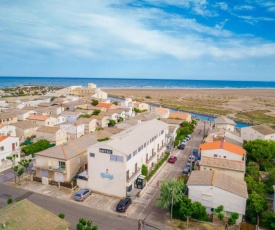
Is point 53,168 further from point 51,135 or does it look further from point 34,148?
point 51,135

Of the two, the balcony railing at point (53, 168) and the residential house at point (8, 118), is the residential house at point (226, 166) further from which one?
the residential house at point (8, 118)

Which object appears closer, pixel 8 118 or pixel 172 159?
pixel 172 159

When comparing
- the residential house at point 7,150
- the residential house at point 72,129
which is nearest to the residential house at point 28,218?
the residential house at point 7,150

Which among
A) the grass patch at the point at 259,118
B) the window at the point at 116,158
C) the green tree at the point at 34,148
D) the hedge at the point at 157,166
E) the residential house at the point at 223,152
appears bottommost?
the hedge at the point at 157,166

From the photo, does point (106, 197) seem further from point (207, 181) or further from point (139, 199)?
point (207, 181)

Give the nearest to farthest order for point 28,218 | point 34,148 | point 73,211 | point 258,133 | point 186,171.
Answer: point 28,218 → point 73,211 → point 186,171 → point 34,148 → point 258,133

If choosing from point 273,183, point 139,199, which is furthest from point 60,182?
point 273,183

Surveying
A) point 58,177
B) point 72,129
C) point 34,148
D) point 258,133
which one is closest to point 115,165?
point 58,177
